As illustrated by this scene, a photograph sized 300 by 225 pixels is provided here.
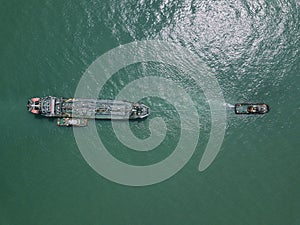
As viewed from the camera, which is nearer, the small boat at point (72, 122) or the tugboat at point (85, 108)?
the tugboat at point (85, 108)

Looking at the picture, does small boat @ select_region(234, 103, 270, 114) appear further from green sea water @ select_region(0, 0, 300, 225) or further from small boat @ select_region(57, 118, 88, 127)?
small boat @ select_region(57, 118, 88, 127)

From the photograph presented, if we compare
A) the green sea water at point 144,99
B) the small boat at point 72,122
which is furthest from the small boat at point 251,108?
the small boat at point 72,122

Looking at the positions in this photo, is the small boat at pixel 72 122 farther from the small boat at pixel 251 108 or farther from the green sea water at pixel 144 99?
the small boat at pixel 251 108

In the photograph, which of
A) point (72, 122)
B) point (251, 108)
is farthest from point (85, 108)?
point (251, 108)

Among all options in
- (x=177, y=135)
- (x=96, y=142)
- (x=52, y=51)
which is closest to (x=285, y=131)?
(x=177, y=135)

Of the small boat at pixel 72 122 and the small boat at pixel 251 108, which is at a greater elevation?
the small boat at pixel 251 108
